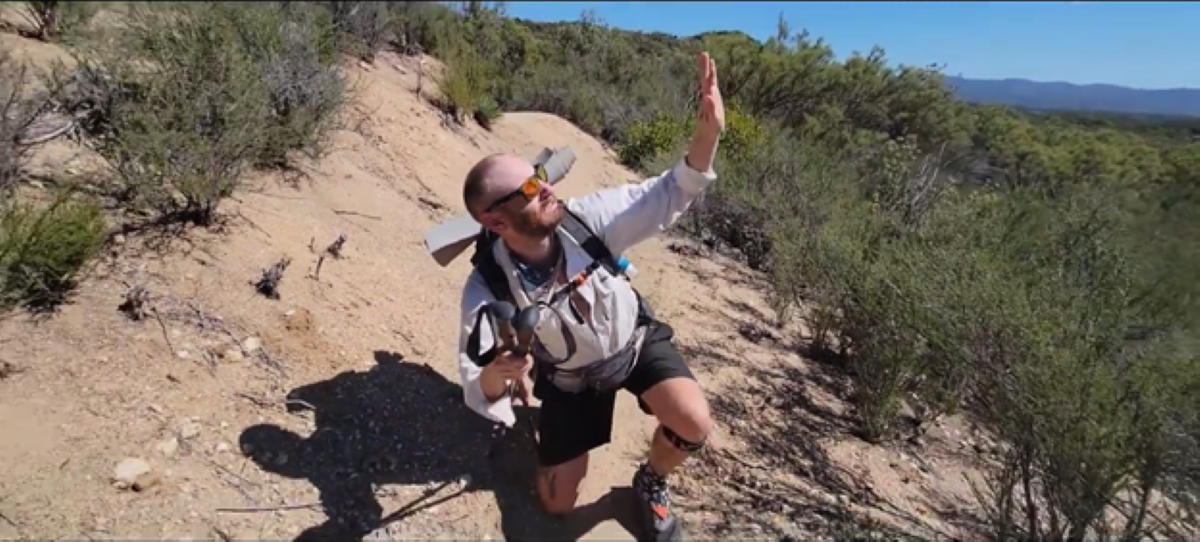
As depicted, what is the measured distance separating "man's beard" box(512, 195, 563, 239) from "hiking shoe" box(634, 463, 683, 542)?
3.25ft

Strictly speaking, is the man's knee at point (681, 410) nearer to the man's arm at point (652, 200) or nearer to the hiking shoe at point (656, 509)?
the hiking shoe at point (656, 509)

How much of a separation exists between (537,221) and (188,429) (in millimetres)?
1353

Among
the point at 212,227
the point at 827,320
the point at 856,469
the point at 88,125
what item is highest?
the point at 88,125

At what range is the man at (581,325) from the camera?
2.35 metres

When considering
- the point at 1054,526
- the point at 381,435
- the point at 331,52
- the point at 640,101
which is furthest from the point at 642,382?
the point at 640,101

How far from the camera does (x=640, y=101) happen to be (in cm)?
1205

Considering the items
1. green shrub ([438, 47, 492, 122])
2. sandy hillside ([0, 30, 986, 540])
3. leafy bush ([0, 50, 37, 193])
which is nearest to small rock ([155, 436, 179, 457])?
sandy hillside ([0, 30, 986, 540])

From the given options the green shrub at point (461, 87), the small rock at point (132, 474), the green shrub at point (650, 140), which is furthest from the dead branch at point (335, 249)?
the green shrub at point (650, 140)

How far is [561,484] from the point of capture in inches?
112

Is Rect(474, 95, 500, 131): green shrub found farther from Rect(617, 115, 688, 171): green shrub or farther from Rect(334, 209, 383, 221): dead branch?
Rect(334, 209, 383, 221): dead branch

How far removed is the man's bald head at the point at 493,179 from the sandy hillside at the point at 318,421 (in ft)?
3.53

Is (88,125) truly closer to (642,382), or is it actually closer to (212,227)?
(212,227)

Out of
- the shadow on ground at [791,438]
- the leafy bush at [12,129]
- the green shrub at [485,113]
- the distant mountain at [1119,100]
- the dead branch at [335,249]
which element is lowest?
the shadow on ground at [791,438]

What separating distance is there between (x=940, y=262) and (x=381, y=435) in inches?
90.1
